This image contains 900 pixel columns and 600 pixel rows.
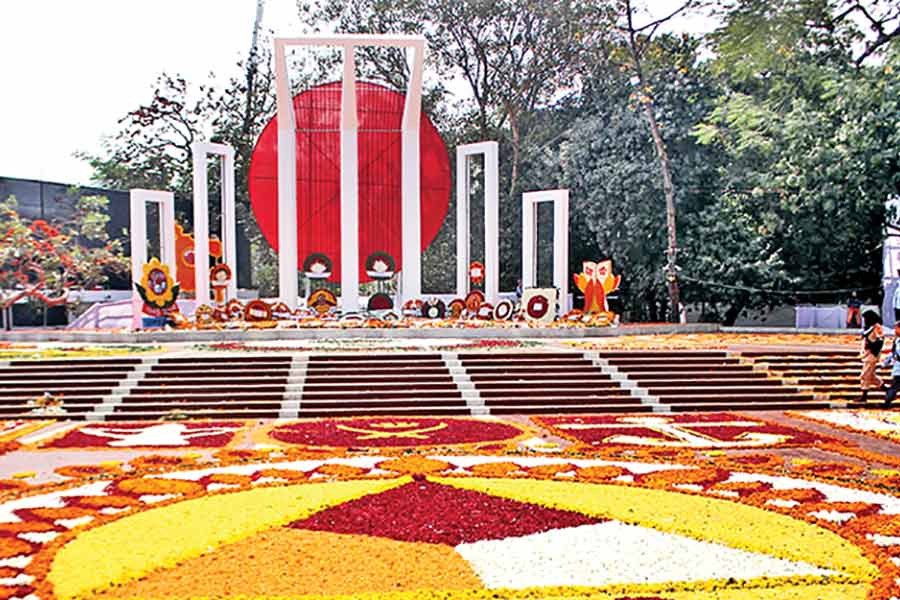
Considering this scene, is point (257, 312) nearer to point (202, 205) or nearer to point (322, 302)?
point (322, 302)

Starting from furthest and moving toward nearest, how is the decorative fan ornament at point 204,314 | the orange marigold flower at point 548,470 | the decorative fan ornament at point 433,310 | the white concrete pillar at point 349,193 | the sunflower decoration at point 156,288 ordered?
1. the decorative fan ornament at point 433,310
2. the white concrete pillar at point 349,193
3. the decorative fan ornament at point 204,314
4. the sunflower decoration at point 156,288
5. the orange marigold flower at point 548,470

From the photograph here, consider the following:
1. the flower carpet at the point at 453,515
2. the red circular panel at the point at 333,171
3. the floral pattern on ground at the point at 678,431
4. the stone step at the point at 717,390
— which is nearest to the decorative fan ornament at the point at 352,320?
the red circular panel at the point at 333,171

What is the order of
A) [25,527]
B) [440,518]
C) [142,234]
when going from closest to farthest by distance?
[25,527], [440,518], [142,234]

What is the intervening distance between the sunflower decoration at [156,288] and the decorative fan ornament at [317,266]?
562 cm

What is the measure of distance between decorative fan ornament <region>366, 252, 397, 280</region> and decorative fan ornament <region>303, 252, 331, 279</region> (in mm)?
1310

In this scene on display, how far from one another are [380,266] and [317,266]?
198cm

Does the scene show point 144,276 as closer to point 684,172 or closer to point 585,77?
point 684,172

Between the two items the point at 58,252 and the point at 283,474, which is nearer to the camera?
the point at 283,474

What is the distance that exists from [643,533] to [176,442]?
21.9ft

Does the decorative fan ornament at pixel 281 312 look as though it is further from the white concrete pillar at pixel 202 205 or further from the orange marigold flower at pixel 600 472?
the orange marigold flower at pixel 600 472

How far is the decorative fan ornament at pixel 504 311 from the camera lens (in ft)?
87.9

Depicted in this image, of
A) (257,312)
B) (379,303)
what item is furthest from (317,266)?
(257,312)

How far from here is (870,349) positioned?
589 inches

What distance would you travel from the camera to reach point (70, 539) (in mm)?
6801
